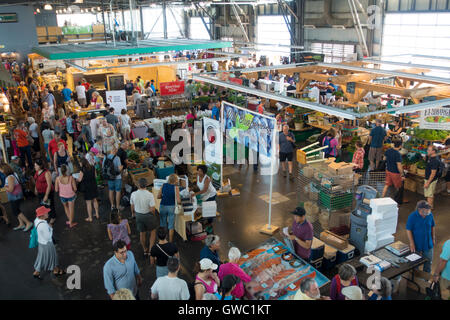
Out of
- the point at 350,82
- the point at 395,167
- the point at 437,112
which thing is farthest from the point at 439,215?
the point at 350,82

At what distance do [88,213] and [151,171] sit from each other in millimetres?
1598

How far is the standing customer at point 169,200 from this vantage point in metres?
6.30

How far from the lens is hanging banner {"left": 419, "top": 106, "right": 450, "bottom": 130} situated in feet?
27.6

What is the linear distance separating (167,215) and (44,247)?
1923 mm

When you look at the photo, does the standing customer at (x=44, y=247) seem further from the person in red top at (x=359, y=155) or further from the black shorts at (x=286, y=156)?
the person in red top at (x=359, y=155)

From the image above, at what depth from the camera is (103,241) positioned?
7012mm

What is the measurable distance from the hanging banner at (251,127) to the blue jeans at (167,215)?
2171 millimetres

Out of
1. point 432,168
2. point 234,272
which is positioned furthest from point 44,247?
point 432,168

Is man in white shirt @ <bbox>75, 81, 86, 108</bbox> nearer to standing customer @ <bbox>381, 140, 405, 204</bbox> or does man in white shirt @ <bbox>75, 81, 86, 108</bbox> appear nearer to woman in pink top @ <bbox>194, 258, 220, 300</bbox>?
standing customer @ <bbox>381, 140, 405, 204</bbox>

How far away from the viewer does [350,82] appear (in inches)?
424

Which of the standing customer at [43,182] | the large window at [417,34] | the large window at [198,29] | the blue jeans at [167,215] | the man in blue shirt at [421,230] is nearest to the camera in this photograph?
the man in blue shirt at [421,230]

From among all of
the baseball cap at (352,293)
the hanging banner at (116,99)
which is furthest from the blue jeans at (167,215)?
the hanging banner at (116,99)

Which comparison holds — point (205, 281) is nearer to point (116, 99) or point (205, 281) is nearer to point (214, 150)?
point (214, 150)
